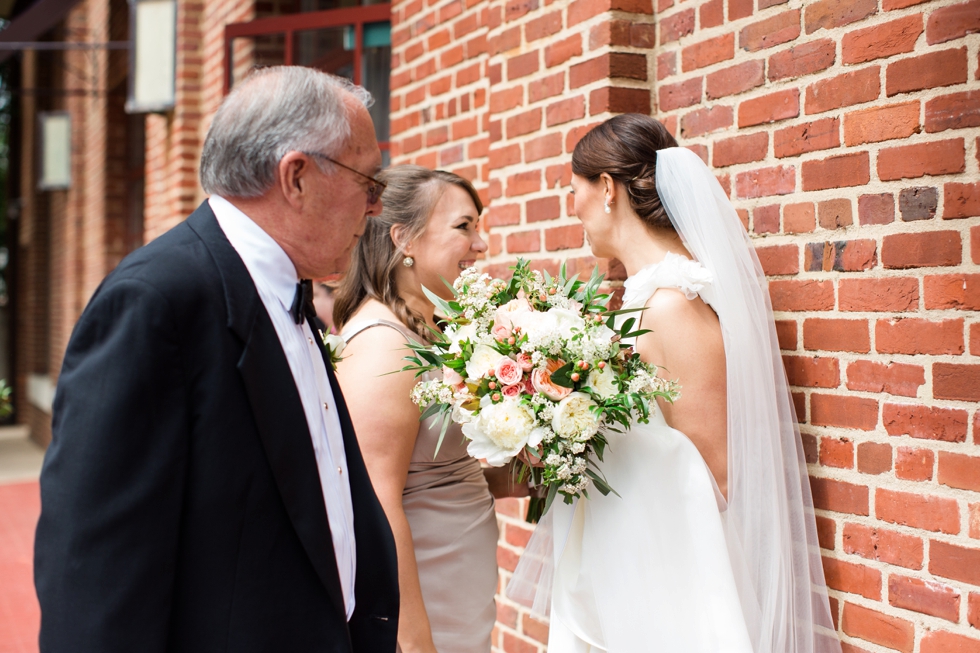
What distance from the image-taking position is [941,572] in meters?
2.12

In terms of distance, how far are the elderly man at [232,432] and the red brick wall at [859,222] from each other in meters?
1.27

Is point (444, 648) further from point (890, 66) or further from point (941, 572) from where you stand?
point (890, 66)

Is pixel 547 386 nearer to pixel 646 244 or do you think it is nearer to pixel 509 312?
pixel 509 312

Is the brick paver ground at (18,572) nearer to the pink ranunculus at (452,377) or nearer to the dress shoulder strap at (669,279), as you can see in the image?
the pink ranunculus at (452,377)

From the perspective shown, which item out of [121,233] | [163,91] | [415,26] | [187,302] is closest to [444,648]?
[187,302]

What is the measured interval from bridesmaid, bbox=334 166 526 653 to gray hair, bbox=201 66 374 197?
87 cm

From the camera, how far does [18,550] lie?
752cm

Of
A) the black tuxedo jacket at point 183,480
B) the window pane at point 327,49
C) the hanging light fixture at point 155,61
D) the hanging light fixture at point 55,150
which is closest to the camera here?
the black tuxedo jacket at point 183,480

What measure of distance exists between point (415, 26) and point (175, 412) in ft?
10.6

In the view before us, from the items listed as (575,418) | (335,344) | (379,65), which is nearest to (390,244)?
(335,344)

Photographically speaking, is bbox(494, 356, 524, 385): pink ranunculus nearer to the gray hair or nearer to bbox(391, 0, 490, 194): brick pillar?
the gray hair

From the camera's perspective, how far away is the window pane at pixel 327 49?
199 inches

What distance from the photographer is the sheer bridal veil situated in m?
2.24

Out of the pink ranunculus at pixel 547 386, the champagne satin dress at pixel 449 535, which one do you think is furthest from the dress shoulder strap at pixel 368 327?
the pink ranunculus at pixel 547 386
